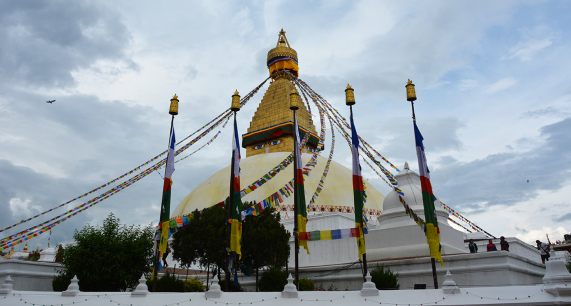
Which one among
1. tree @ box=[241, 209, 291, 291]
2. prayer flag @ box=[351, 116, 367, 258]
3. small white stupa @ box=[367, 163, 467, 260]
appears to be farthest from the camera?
tree @ box=[241, 209, 291, 291]

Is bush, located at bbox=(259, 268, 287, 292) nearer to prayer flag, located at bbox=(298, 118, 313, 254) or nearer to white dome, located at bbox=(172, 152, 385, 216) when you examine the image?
prayer flag, located at bbox=(298, 118, 313, 254)

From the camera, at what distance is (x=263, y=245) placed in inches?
613

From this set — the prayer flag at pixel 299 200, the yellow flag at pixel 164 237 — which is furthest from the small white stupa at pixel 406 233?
the yellow flag at pixel 164 237

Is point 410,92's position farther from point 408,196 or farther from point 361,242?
point 361,242

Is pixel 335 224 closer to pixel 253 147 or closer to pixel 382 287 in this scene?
pixel 382 287

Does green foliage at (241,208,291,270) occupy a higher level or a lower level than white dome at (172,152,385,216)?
lower

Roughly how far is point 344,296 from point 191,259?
29.2 feet

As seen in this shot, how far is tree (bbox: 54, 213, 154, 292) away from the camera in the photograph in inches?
568

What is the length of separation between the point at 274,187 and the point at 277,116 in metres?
10.2

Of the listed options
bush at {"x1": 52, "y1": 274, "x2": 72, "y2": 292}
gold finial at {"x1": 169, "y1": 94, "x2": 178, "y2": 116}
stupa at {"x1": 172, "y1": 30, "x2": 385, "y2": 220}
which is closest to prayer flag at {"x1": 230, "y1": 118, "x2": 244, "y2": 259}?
gold finial at {"x1": 169, "y1": 94, "x2": 178, "y2": 116}

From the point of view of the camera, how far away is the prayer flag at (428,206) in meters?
10.8

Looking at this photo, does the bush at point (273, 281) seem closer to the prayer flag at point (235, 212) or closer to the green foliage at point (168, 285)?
the prayer flag at point (235, 212)

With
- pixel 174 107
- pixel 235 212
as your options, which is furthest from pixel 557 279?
pixel 174 107

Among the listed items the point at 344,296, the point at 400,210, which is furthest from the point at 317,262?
the point at 344,296
